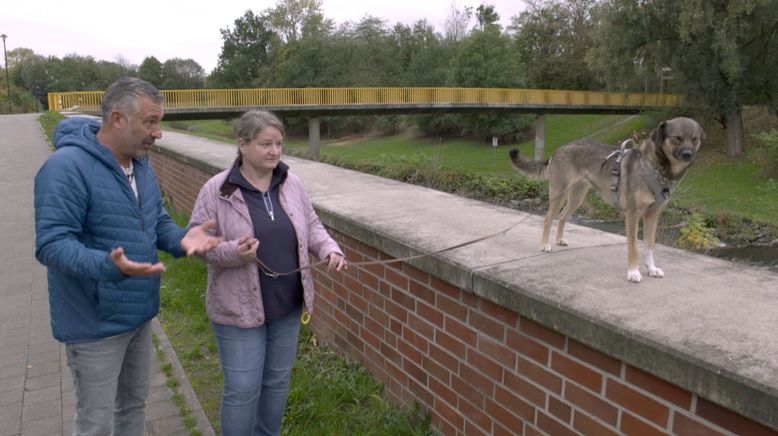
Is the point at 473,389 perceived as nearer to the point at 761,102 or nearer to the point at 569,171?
the point at 569,171

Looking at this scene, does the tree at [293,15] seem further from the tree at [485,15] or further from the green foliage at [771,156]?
the green foliage at [771,156]

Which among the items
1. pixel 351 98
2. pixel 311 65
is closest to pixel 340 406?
pixel 351 98

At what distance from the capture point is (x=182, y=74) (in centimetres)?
9550

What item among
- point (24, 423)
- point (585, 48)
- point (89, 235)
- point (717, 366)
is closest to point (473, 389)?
point (717, 366)

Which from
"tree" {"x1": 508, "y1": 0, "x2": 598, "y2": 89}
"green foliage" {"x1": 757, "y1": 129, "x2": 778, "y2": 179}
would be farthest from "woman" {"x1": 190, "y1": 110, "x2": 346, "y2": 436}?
"tree" {"x1": 508, "y1": 0, "x2": 598, "y2": 89}

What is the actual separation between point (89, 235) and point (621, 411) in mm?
2202

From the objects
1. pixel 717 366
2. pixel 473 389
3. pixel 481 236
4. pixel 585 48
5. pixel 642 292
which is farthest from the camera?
pixel 585 48

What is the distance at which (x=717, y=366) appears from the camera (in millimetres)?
1650

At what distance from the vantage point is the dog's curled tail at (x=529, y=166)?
3865 millimetres

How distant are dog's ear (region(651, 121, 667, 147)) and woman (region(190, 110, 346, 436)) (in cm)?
164

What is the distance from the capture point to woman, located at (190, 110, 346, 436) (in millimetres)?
2783

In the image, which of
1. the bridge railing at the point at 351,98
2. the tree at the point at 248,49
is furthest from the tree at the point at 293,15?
the bridge railing at the point at 351,98

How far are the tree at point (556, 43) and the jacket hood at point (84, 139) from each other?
60.1 m

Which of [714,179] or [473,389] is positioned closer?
[473,389]
